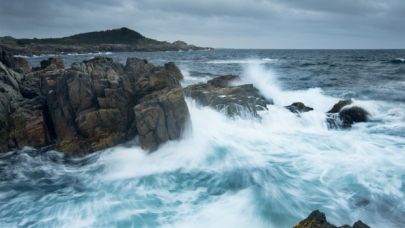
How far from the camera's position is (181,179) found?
7.00m

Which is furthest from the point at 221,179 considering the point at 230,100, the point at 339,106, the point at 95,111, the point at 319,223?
the point at 339,106

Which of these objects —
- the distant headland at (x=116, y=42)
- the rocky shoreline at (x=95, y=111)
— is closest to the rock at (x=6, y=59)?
the rocky shoreline at (x=95, y=111)

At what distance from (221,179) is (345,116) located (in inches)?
313

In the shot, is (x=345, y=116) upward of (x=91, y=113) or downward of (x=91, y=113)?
downward

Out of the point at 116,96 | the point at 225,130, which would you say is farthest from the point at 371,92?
the point at 116,96

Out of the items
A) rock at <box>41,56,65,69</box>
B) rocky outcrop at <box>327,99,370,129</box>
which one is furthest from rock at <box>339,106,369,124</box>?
rock at <box>41,56,65,69</box>

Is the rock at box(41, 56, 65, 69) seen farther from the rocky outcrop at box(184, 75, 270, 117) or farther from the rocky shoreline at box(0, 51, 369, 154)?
the rocky outcrop at box(184, 75, 270, 117)

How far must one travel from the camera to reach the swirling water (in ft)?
17.7

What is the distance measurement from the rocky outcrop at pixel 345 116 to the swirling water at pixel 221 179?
466 millimetres

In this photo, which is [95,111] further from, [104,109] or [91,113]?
[104,109]

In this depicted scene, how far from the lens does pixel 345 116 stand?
36.6 feet

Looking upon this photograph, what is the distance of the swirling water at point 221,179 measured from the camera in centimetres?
538

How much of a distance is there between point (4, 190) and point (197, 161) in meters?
5.72

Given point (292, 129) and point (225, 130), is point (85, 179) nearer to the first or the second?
point (225, 130)
